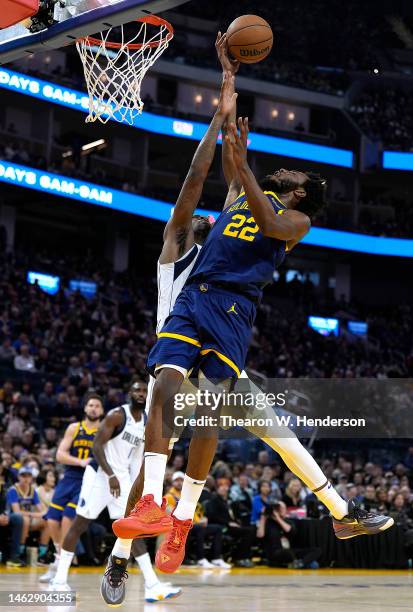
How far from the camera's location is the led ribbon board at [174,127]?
24.3 metres

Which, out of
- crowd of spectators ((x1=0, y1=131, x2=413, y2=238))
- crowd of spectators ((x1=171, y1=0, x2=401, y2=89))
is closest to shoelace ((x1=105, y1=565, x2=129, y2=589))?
crowd of spectators ((x1=0, y1=131, x2=413, y2=238))

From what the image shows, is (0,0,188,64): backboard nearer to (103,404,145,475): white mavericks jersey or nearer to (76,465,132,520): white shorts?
(103,404,145,475): white mavericks jersey

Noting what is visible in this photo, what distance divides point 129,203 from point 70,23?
71.9 feet

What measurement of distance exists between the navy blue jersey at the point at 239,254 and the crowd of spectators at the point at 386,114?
29.2 meters

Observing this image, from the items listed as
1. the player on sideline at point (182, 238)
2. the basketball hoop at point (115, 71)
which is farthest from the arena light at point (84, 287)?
the player on sideline at point (182, 238)

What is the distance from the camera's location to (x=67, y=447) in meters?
9.68

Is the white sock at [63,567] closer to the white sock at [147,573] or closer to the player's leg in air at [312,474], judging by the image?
the white sock at [147,573]

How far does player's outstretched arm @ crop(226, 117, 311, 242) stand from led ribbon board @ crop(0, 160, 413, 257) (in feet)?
66.3

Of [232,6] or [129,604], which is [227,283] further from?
[232,6]

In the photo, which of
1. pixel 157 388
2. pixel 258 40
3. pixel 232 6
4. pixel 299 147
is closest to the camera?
pixel 157 388

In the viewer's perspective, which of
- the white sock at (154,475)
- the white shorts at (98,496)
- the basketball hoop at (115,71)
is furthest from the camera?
the white shorts at (98,496)

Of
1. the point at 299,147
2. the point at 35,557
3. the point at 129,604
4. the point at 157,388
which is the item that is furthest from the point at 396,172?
the point at 157,388

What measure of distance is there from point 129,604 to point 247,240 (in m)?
3.81

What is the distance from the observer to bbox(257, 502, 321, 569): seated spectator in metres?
12.9
